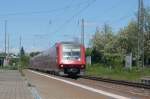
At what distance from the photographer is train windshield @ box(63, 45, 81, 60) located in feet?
164

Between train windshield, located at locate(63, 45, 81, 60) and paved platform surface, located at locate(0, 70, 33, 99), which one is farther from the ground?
train windshield, located at locate(63, 45, 81, 60)

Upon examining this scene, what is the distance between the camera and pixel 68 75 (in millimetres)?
51906

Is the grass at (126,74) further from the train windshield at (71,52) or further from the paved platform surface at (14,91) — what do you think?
the paved platform surface at (14,91)

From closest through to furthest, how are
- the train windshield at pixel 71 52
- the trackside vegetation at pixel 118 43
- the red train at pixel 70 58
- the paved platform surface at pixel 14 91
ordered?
the paved platform surface at pixel 14 91
the red train at pixel 70 58
the train windshield at pixel 71 52
the trackside vegetation at pixel 118 43

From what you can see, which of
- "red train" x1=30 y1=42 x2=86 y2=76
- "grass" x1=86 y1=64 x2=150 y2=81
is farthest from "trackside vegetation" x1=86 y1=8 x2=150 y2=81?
"red train" x1=30 y1=42 x2=86 y2=76

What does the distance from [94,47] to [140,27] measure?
75.6 metres

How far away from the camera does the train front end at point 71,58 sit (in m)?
49.6

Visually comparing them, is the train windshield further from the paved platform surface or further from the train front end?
the paved platform surface

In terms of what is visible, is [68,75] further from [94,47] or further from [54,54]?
[94,47]

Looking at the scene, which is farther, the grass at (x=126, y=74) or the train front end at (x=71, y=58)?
the grass at (x=126, y=74)

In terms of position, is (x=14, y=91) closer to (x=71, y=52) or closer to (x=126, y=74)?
(x=71, y=52)

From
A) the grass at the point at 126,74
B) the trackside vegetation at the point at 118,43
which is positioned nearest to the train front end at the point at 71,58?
the grass at the point at 126,74

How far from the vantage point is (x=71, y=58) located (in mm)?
50031

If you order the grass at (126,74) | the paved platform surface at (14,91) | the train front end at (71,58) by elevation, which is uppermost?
the train front end at (71,58)
